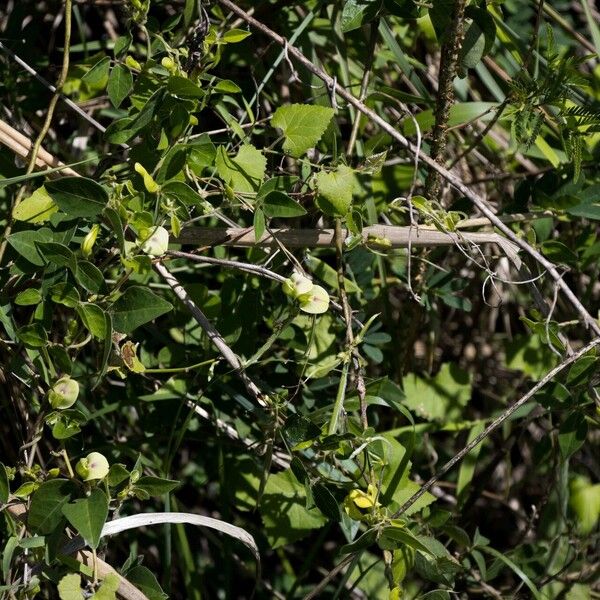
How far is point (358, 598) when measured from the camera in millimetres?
1727

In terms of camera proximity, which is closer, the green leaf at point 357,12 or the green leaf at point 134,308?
the green leaf at point 134,308

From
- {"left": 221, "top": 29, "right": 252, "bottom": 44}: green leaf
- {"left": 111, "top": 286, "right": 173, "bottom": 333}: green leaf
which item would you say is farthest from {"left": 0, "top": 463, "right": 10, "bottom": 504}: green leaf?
{"left": 221, "top": 29, "right": 252, "bottom": 44}: green leaf

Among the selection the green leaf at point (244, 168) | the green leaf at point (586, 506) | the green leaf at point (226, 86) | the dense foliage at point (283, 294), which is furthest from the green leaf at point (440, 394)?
the green leaf at point (226, 86)

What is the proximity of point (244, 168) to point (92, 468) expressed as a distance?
0.47 meters

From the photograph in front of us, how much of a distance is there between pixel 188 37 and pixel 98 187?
1.04 feet

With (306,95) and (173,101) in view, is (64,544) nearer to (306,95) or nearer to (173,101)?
(173,101)

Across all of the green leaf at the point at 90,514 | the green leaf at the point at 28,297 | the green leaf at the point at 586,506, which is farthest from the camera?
the green leaf at the point at 586,506

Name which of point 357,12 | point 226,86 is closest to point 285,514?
point 226,86

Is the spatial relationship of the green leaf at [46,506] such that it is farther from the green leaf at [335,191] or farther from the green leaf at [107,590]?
the green leaf at [335,191]

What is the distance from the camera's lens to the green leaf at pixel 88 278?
107 cm

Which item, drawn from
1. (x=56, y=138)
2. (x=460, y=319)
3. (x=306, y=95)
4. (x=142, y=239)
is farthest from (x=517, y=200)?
(x=56, y=138)

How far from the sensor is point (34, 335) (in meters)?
1.10

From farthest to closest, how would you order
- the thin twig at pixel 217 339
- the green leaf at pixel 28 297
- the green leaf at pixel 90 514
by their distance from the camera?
the thin twig at pixel 217 339, the green leaf at pixel 28 297, the green leaf at pixel 90 514

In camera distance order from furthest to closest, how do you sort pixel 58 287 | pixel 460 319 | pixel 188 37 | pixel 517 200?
1. pixel 460 319
2. pixel 517 200
3. pixel 188 37
4. pixel 58 287
